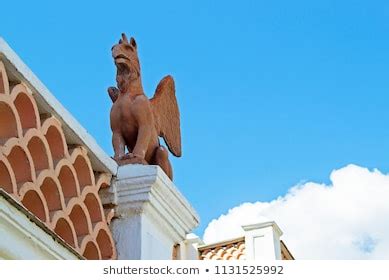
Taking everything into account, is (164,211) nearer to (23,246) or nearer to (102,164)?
(102,164)

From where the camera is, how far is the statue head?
120 inches

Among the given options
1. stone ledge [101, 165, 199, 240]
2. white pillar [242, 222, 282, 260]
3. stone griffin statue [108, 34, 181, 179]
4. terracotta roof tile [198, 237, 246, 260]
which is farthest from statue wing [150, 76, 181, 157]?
terracotta roof tile [198, 237, 246, 260]

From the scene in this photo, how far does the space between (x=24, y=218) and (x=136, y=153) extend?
0.99m

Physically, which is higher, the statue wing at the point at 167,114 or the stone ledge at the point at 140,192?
the statue wing at the point at 167,114

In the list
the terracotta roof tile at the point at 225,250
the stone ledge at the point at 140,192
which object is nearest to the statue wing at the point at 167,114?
the stone ledge at the point at 140,192

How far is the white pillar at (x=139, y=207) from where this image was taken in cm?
263

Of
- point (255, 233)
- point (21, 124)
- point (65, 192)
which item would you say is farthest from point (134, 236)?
point (255, 233)

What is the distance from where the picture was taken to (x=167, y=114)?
3.32 metres

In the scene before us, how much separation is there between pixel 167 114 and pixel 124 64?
0.36 metres

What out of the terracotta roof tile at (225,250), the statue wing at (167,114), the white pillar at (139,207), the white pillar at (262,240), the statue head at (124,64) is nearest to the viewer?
the white pillar at (139,207)

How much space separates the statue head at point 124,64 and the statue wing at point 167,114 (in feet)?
0.55

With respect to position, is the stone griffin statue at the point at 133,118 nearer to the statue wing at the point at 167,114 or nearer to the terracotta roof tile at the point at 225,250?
the statue wing at the point at 167,114

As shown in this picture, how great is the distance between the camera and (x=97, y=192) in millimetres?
2605

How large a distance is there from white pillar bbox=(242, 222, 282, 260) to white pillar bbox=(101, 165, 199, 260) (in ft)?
17.0
